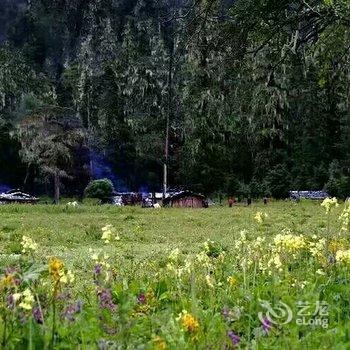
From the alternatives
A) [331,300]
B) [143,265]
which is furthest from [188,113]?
[331,300]

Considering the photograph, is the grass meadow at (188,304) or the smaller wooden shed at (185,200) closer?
the grass meadow at (188,304)

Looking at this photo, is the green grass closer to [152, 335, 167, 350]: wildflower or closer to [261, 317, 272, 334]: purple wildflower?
[261, 317, 272, 334]: purple wildflower

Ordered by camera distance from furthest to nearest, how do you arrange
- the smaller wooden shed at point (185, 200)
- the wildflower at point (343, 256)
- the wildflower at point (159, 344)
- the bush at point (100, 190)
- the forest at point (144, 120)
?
1. the forest at point (144, 120)
2. the bush at point (100, 190)
3. the smaller wooden shed at point (185, 200)
4. the wildflower at point (343, 256)
5. the wildflower at point (159, 344)

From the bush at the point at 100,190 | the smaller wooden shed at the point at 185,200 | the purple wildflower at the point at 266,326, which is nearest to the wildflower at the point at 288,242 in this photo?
the purple wildflower at the point at 266,326

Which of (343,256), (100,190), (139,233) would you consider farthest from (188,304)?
(100,190)

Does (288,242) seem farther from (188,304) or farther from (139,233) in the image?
(139,233)

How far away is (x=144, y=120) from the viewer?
70.9 m

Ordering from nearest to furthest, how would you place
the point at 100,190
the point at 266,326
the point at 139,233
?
the point at 266,326, the point at 139,233, the point at 100,190

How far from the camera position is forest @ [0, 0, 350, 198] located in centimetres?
5859

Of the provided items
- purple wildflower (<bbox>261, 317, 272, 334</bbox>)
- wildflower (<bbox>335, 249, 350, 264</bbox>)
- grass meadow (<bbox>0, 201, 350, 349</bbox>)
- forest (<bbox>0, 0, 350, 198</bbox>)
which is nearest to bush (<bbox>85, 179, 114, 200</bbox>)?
forest (<bbox>0, 0, 350, 198</bbox>)

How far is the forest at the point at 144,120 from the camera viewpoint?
192 feet

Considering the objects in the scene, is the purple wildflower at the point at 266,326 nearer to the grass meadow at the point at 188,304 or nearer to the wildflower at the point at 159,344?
the grass meadow at the point at 188,304

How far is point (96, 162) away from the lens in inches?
2921

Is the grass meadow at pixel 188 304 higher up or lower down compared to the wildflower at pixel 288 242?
lower down
